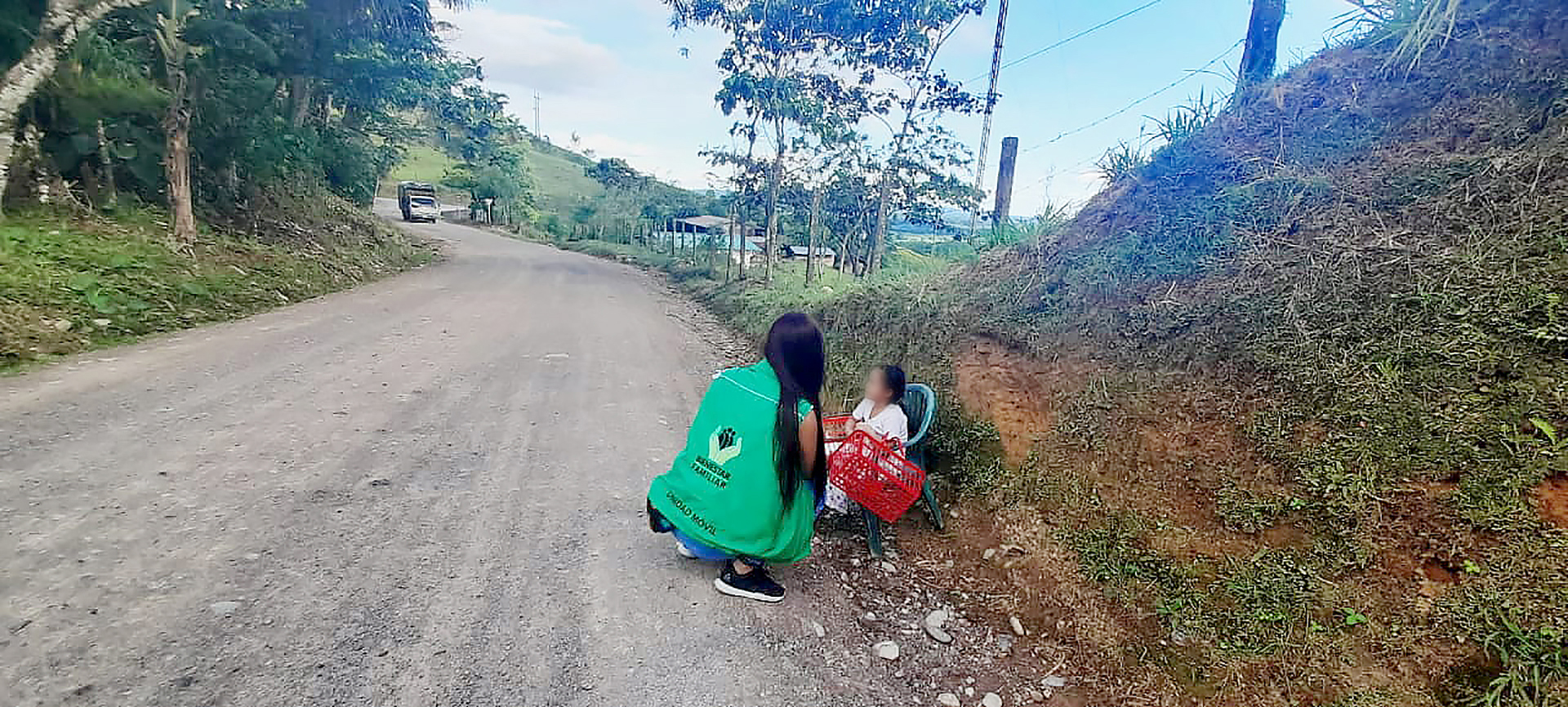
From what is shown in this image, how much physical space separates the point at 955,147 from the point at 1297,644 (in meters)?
11.5

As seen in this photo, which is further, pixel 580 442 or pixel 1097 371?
pixel 580 442

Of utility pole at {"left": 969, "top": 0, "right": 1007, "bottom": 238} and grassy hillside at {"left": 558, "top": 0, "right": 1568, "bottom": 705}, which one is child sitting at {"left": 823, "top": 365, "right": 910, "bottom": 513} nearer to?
grassy hillside at {"left": 558, "top": 0, "right": 1568, "bottom": 705}

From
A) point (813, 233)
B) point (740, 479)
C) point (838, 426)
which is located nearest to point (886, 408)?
point (838, 426)

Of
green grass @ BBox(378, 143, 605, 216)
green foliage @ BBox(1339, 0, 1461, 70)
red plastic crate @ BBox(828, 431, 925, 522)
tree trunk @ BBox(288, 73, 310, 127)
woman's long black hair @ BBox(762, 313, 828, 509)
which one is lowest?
red plastic crate @ BBox(828, 431, 925, 522)

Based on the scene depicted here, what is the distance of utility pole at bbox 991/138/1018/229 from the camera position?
790 centimetres

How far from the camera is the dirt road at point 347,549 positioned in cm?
240

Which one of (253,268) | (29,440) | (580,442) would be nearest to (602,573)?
(580,442)

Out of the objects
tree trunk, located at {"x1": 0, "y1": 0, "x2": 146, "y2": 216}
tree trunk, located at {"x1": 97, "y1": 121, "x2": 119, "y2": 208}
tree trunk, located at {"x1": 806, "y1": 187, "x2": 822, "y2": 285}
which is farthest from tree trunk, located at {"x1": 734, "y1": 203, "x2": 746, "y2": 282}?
tree trunk, located at {"x1": 0, "y1": 0, "x2": 146, "y2": 216}

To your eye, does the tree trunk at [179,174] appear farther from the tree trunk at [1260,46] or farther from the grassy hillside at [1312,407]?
the tree trunk at [1260,46]

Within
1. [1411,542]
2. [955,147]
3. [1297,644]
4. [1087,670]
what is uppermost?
[955,147]

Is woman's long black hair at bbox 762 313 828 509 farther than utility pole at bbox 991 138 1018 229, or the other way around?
utility pole at bbox 991 138 1018 229

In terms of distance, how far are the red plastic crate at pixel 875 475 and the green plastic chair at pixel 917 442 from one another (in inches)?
5.9

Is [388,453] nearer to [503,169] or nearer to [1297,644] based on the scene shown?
[1297,644]

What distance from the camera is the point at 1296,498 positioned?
2.74m
